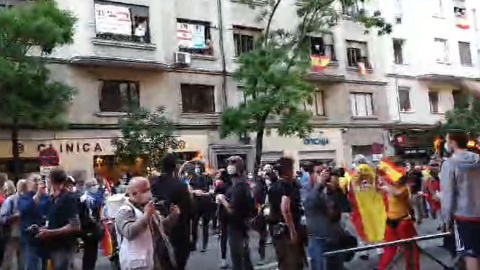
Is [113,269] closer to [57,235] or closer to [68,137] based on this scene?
[57,235]

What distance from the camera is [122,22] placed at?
24.8m

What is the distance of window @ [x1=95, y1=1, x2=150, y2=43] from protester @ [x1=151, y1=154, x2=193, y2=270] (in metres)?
17.0

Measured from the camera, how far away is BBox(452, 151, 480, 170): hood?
693 cm

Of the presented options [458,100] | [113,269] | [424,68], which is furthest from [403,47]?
[113,269]

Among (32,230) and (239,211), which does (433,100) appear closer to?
(239,211)

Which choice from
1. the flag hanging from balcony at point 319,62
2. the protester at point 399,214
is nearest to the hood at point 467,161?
the protester at point 399,214

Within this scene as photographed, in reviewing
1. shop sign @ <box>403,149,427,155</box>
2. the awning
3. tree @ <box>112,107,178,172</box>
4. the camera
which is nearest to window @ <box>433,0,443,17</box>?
shop sign @ <box>403,149,427,155</box>

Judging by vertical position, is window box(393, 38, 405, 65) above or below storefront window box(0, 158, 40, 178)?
above

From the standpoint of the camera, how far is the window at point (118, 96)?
24.8m

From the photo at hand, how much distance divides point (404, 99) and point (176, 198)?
96.2 ft

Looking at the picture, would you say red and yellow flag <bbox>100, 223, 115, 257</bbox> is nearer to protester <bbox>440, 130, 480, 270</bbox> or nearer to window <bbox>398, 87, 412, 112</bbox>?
protester <bbox>440, 130, 480, 270</bbox>

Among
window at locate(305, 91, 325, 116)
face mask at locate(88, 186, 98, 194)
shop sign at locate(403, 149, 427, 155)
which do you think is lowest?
face mask at locate(88, 186, 98, 194)

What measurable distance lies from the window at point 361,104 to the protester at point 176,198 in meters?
25.8

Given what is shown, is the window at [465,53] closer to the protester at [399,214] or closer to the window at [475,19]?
the window at [475,19]
